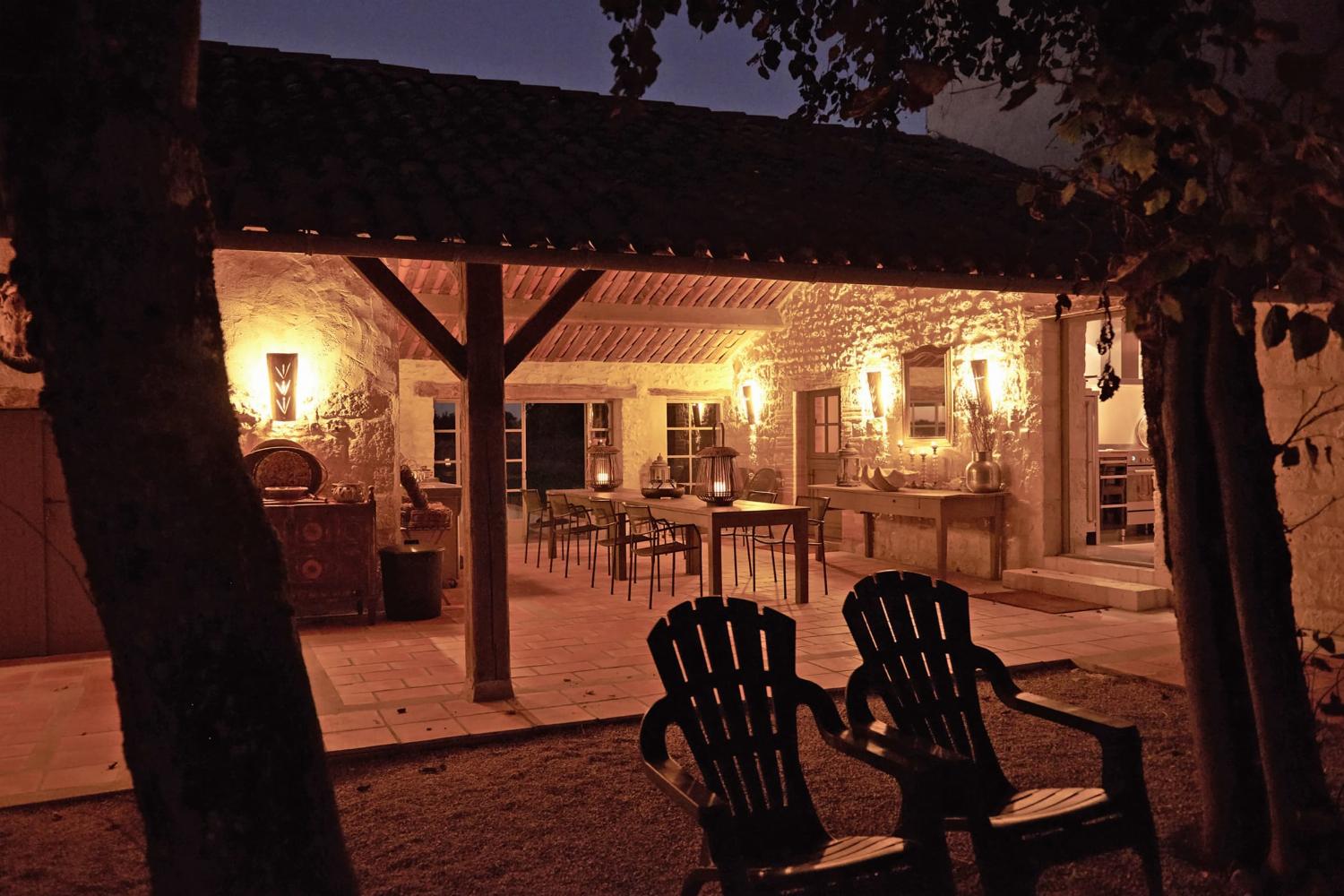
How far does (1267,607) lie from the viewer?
9.98 feet

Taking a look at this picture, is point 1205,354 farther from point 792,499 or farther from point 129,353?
point 792,499

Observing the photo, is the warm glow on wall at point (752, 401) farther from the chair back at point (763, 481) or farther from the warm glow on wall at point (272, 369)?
the warm glow on wall at point (272, 369)

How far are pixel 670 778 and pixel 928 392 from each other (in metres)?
7.89

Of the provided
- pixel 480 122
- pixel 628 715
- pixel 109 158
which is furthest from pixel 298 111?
pixel 109 158

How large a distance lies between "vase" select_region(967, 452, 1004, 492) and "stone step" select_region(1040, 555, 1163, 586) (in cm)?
75

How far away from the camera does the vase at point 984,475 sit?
29.4 ft

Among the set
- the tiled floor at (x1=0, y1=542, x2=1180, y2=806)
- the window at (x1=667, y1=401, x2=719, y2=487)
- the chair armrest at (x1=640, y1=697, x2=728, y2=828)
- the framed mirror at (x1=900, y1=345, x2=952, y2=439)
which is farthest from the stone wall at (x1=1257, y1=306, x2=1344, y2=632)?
the window at (x1=667, y1=401, x2=719, y2=487)

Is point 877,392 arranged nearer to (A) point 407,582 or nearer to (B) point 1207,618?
(A) point 407,582

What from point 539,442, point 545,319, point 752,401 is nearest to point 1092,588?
point 545,319


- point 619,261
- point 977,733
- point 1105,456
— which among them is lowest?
point 977,733

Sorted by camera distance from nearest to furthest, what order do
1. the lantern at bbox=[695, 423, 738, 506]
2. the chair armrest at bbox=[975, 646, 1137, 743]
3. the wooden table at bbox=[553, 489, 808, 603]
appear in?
the chair armrest at bbox=[975, 646, 1137, 743] < the wooden table at bbox=[553, 489, 808, 603] < the lantern at bbox=[695, 423, 738, 506]

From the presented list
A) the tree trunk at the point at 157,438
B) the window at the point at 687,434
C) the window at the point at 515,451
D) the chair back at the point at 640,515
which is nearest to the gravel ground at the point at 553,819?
the tree trunk at the point at 157,438

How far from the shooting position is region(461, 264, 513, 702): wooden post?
524 cm

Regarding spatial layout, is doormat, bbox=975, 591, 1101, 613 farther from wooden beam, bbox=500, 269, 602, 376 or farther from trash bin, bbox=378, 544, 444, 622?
wooden beam, bbox=500, 269, 602, 376
